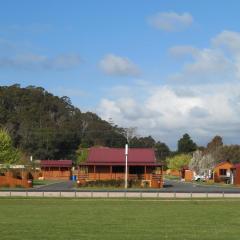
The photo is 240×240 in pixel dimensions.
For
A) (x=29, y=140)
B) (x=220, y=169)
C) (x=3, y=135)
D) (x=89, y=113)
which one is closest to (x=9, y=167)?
(x=3, y=135)

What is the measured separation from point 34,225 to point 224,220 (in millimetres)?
7455

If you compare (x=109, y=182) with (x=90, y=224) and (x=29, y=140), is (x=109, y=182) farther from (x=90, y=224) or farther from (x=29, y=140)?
(x=29, y=140)

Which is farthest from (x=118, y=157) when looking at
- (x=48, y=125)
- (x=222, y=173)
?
(x=48, y=125)

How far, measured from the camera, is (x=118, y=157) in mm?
66375

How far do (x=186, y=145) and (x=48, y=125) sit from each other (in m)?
42.9

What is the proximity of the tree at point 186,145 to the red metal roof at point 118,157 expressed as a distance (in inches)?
4219

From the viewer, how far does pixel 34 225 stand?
20.6 meters

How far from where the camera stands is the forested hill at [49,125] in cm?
14238

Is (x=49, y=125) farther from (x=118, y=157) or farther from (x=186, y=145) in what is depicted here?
(x=118, y=157)

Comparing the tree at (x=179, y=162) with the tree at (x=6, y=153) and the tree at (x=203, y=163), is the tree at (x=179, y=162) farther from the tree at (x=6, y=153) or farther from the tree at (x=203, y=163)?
the tree at (x=6, y=153)

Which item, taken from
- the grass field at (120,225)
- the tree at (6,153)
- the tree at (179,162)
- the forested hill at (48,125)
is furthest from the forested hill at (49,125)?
the grass field at (120,225)

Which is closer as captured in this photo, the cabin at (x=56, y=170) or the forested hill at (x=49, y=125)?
the cabin at (x=56, y=170)

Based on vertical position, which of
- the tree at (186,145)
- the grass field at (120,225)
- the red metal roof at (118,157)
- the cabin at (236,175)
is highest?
the tree at (186,145)

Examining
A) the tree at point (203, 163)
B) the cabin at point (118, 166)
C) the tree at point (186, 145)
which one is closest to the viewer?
the cabin at point (118, 166)
